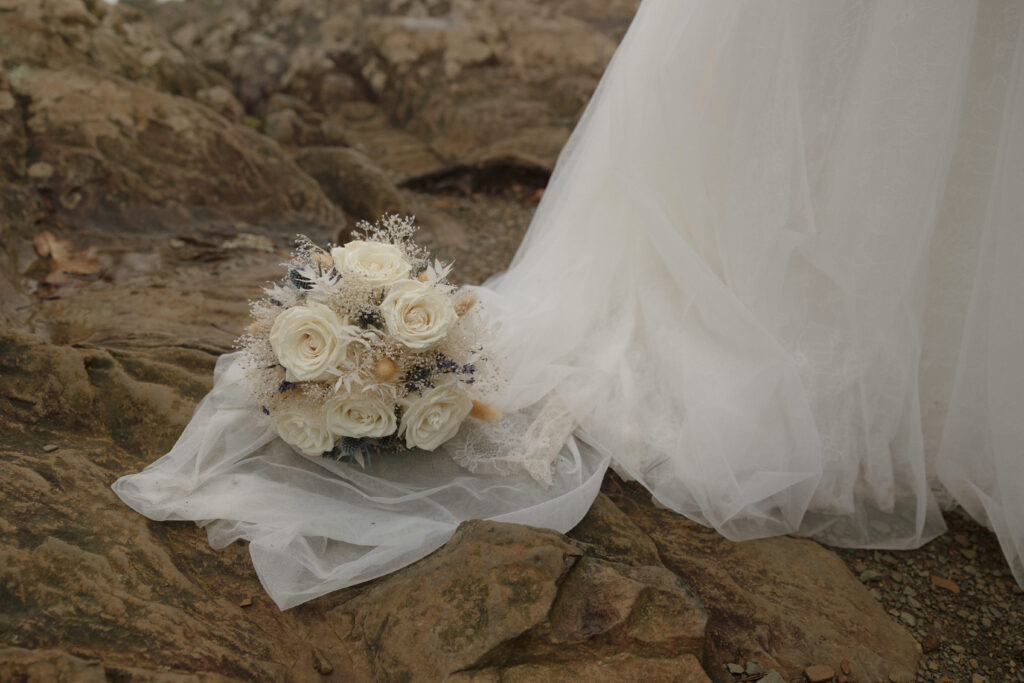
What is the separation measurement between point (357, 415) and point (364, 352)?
183mm

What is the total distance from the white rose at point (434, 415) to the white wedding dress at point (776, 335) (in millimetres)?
117

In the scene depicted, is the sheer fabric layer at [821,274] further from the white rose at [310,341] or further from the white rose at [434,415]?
the white rose at [310,341]

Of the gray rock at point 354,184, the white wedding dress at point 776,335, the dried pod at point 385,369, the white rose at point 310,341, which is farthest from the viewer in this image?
the gray rock at point 354,184

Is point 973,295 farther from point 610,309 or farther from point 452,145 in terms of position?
point 452,145

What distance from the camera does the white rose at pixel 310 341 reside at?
1930 mm

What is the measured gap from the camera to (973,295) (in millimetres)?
2293

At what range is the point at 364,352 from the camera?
2.02 m

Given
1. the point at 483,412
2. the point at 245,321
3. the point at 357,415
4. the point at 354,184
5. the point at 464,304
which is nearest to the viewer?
the point at 357,415

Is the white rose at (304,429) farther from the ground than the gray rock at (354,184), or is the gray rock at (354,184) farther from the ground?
the white rose at (304,429)

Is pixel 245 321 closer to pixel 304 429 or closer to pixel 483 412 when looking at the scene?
pixel 304 429

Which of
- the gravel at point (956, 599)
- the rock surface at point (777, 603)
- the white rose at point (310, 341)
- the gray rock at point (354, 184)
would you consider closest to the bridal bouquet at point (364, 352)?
the white rose at point (310, 341)

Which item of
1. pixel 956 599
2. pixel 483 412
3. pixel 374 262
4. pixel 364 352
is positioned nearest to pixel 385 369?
pixel 364 352

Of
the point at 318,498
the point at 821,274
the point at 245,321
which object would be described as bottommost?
the point at 245,321

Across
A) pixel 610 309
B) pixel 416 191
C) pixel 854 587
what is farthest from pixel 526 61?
pixel 854 587
